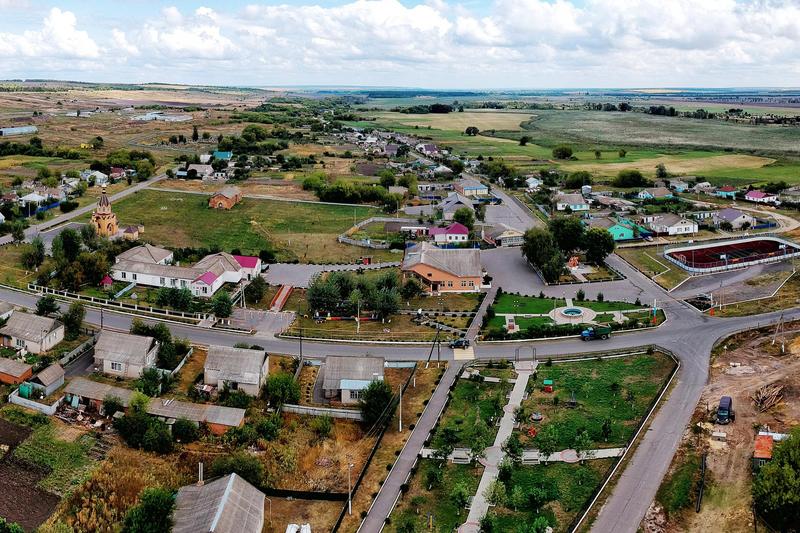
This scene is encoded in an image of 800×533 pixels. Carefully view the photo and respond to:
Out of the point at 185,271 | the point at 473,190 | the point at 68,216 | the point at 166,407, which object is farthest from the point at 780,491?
the point at 68,216

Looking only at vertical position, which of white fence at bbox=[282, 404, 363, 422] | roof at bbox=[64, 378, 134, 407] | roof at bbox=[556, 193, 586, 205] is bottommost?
white fence at bbox=[282, 404, 363, 422]

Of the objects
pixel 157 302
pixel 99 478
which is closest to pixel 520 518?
pixel 99 478

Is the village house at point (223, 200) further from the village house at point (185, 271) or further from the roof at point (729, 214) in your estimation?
the roof at point (729, 214)

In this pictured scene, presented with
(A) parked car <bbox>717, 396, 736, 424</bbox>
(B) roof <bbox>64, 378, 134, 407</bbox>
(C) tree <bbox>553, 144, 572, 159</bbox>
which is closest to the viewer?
(A) parked car <bbox>717, 396, 736, 424</bbox>

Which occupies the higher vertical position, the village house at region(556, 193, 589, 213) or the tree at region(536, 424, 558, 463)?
the village house at region(556, 193, 589, 213)

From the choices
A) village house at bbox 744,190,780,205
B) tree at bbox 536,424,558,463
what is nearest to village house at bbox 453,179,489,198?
village house at bbox 744,190,780,205

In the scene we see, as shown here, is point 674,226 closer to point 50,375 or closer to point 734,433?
point 734,433

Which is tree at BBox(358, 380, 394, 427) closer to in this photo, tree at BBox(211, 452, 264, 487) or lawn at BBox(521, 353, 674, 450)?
tree at BBox(211, 452, 264, 487)
